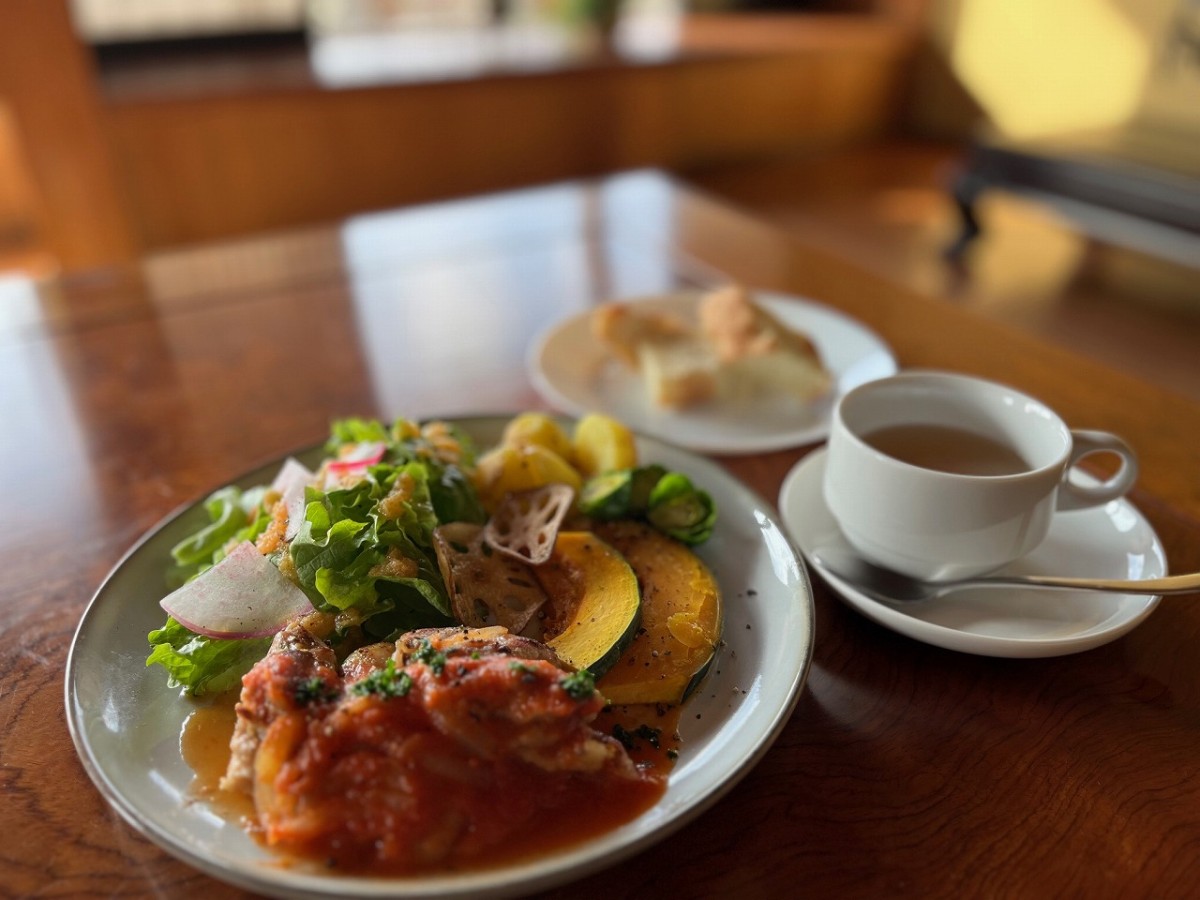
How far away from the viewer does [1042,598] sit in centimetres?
102

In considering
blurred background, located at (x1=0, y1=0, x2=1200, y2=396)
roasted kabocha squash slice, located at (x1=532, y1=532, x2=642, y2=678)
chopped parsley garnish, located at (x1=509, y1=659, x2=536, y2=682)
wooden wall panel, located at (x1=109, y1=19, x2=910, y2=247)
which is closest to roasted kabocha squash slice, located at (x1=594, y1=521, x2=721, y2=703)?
roasted kabocha squash slice, located at (x1=532, y1=532, x2=642, y2=678)

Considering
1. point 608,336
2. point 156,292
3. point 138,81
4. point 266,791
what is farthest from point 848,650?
point 138,81

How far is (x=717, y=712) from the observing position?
86cm

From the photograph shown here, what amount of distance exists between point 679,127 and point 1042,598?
4.22 metres

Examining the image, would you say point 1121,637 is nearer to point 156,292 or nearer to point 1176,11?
point 156,292

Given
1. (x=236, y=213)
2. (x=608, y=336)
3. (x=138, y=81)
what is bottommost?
(x=236, y=213)

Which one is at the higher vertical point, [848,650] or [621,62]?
[621,62]

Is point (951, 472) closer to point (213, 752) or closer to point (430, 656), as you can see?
point (430, 656)

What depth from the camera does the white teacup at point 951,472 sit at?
0.94m

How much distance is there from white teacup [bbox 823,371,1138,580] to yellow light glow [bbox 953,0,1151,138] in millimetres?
3923

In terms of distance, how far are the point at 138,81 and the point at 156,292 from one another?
231cm

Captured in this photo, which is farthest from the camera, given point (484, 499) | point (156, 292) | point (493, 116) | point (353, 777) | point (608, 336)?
point (493, 116)

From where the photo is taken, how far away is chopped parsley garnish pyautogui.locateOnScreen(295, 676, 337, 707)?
75 centimetres

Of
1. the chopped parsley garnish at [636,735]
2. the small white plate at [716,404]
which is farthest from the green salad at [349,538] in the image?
the small white plate at [716,404]
